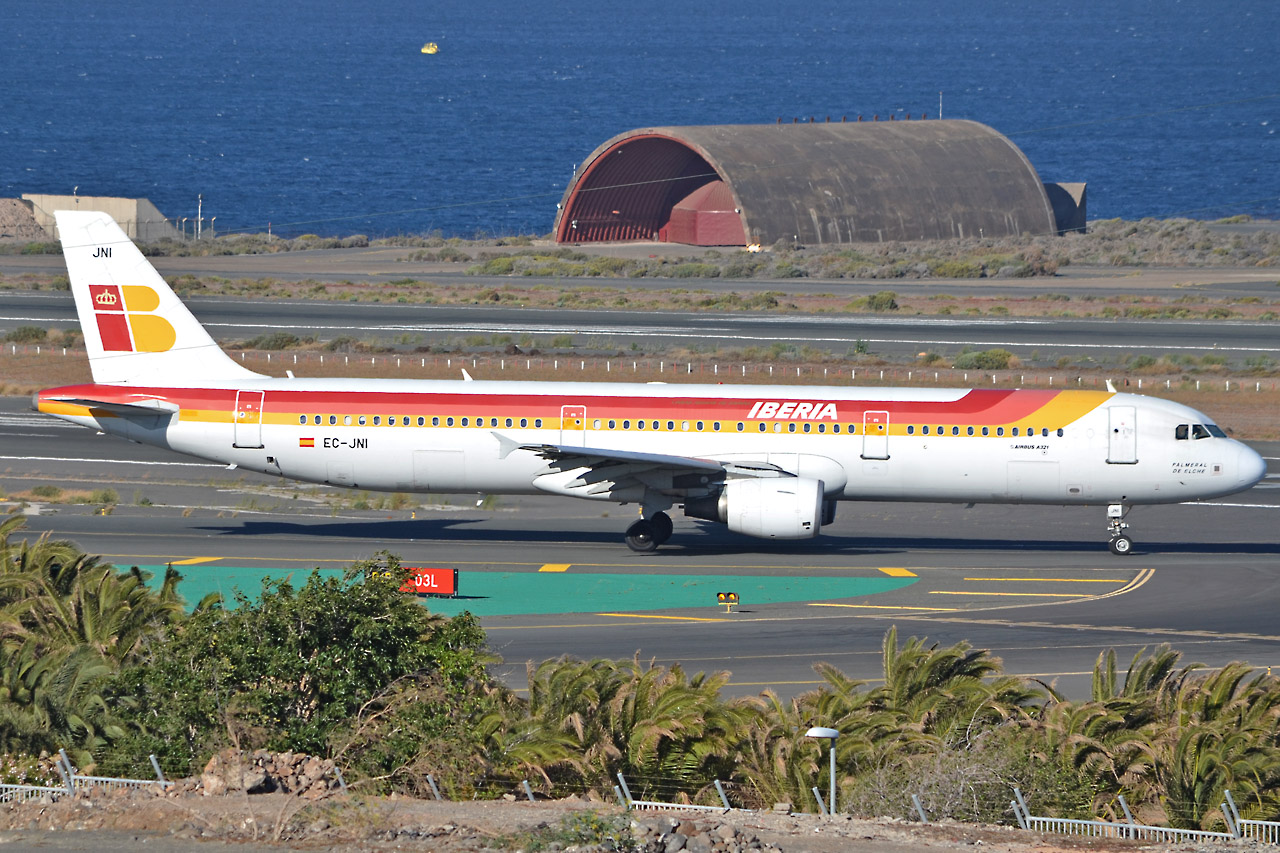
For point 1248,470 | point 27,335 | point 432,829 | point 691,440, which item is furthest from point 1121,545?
point 27,335

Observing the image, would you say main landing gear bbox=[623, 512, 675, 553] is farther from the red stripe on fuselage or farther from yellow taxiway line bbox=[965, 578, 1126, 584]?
yellow taxiway line bbox=[965, 578, 1126, 584]

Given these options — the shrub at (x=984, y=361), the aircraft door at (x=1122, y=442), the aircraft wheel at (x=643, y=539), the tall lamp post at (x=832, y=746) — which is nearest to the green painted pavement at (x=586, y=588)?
the aircraft wheel at (x=643, y=539)

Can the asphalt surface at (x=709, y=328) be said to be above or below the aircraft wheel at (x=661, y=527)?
above

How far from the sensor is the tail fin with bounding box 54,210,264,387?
1565 inches

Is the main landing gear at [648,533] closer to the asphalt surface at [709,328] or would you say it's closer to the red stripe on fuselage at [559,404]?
the red stripe on fuselage at [559,404]

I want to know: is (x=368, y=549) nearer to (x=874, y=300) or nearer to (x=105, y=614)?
(x=105, y=614)

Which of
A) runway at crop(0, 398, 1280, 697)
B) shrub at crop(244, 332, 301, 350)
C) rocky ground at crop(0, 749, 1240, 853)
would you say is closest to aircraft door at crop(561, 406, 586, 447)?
runway at crop(0, 398, 1280, 697)

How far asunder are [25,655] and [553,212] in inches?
6659

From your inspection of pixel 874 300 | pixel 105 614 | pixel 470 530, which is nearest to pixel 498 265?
pixel 874 300

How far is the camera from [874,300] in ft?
277

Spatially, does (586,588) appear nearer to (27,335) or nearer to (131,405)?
(131,405)

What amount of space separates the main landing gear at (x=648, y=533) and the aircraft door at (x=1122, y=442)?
35.4ft

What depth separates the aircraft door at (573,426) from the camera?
38.5m

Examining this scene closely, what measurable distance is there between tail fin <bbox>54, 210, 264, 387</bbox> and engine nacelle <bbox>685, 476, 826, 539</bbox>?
500 inches
